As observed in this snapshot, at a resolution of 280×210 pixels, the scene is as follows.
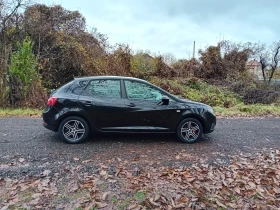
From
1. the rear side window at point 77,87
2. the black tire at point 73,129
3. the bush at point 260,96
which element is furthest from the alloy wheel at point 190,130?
the bush at point 260,96

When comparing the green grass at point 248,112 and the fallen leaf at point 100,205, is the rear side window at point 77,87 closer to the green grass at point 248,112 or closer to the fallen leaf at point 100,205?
the fallen leaf at point 100,205

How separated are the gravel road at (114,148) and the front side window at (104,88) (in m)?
1.08

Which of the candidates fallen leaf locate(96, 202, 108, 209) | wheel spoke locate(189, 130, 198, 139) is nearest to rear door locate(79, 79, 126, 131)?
wheel spoke locate(189, 130, 198, 139)

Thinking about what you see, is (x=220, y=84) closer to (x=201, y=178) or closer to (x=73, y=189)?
(x=201, y=178)

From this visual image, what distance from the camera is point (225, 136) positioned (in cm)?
661

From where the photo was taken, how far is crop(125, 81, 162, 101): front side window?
5774 millimetres

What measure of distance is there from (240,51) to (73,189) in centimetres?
1772

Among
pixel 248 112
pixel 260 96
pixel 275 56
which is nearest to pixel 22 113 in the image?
pixel 248 112

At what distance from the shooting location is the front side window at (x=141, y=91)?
577 centimetres

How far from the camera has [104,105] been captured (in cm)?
559

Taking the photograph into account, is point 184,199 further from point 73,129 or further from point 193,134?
point 73,129

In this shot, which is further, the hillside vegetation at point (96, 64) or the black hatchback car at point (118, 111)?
the hillside vegetation at point (96, 64)

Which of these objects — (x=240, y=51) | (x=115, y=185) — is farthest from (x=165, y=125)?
(x=240, y=51)

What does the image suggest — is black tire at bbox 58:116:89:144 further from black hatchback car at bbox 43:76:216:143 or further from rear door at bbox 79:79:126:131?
rear door at bbox 79:79:126:131
